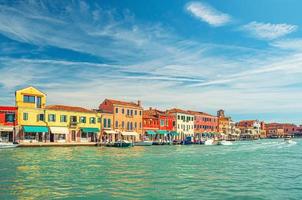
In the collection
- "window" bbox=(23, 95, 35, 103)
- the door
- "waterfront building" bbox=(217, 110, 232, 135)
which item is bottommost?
the door

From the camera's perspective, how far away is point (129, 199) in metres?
13.7

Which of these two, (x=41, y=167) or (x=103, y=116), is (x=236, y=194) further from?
(x=103, y=116)

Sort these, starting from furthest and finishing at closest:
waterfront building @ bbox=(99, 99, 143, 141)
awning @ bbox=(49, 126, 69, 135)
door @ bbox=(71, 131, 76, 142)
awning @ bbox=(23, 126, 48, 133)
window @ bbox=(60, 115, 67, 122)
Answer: waterfront building @ bbox=(99, 99, 143, 141) → door @ bbox=(71, 131, 76, 142) → window @ bbox=(60, 115, 67, 122) → awning @ bbox=(49, 126, 69, 135) → awning @ bbox=(23, 126, 48, 133)

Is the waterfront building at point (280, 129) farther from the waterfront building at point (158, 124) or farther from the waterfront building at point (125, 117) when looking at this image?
the waterfront building at point (125, 117)

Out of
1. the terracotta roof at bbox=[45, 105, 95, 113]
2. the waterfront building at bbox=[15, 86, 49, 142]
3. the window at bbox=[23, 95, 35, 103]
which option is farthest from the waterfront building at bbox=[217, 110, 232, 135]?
the window at bbox=[23, 95, 35, 103]

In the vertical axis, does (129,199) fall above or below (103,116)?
below

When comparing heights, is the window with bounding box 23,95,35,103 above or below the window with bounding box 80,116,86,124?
above

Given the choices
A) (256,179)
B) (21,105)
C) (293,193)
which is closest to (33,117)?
(21,105)

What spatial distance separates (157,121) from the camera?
240 ft

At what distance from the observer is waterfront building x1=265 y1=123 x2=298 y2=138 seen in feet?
575

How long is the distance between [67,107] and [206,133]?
43576mm

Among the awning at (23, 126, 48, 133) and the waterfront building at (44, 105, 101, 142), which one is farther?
the waterfront building at (44, 105, 101, 142)

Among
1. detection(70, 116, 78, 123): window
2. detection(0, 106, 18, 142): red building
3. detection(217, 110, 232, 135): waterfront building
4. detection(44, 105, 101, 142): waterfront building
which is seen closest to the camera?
detection(0, 106, 18, 142): red building

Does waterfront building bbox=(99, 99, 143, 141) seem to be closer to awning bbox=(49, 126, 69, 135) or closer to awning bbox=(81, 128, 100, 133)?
awning bbox=(81, 128, 100, 133)
